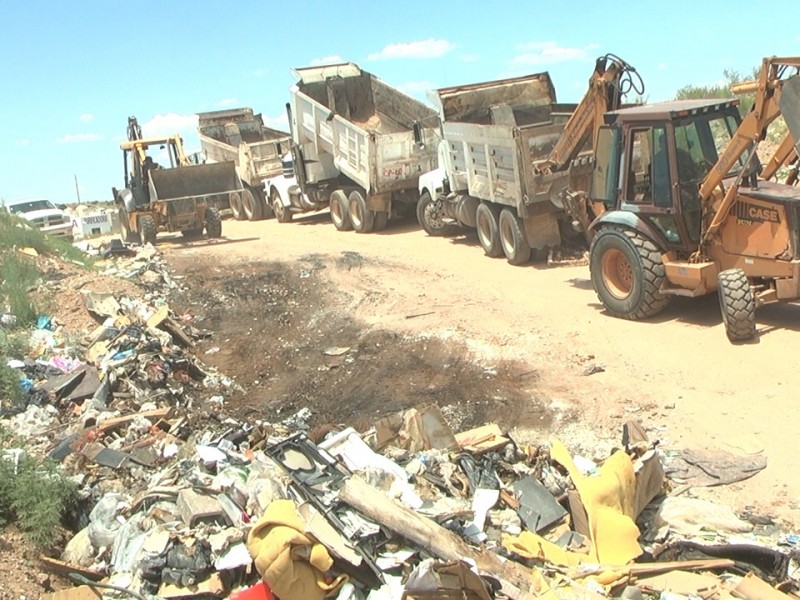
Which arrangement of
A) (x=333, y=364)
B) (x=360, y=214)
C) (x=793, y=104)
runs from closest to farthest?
(x=793, y=104) < (x=333, y=364) < (x=360, y=214)

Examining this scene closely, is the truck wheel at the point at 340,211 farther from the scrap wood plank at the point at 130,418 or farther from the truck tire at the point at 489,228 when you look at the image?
the scrap wood plank at the point at 130,418

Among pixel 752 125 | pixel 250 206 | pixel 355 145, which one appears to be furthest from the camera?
pixel 250 206

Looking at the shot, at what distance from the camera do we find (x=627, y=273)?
9203mm

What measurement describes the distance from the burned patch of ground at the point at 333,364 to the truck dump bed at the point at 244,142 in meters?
9.24

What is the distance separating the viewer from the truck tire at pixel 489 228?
12916 mm

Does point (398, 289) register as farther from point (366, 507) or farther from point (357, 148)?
point (366, 507)

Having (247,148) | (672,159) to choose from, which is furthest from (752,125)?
(247,148)

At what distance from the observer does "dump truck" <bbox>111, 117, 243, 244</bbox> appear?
58.4ft

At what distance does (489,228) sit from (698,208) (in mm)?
5065

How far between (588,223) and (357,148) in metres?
6.92

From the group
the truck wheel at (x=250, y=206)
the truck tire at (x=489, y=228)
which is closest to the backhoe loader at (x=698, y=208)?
the truck tire at (x=489, y=228)

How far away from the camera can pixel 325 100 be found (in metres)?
18.2

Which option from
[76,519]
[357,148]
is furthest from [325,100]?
[76,519]

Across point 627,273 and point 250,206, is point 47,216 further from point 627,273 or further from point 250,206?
point 627,273
